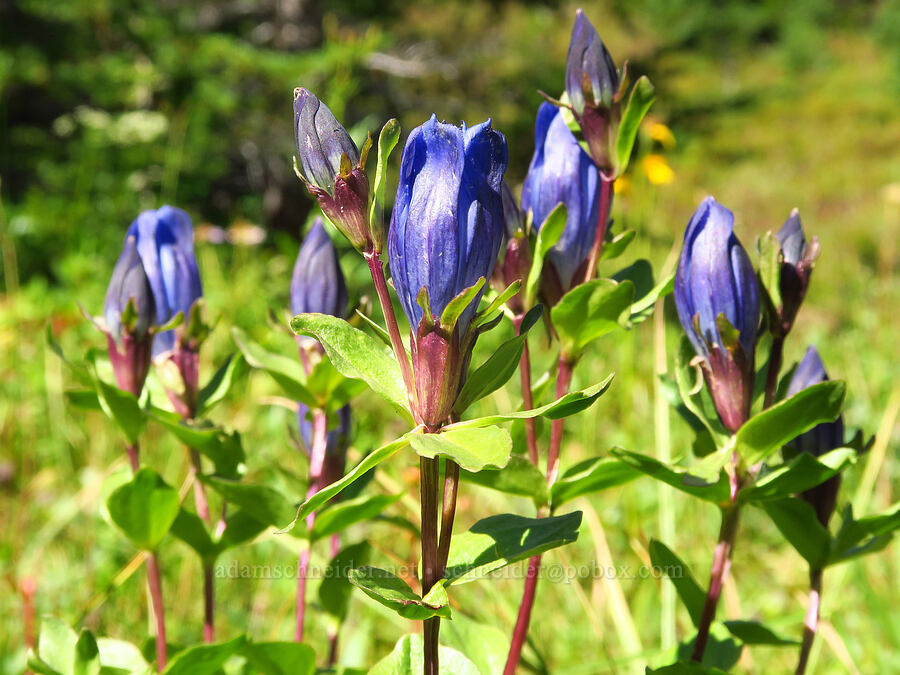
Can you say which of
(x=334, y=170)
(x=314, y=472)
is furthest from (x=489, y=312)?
(x=314, y=472)

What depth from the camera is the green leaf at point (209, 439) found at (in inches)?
26.8

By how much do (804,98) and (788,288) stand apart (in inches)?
541

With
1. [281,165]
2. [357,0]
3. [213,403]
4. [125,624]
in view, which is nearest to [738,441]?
[213,403]

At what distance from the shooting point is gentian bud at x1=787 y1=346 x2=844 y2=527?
0.64 metres

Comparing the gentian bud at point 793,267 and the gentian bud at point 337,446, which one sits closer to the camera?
the gentian bud at point 793,267

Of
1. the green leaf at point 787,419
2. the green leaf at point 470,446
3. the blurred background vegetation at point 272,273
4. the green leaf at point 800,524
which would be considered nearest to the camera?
the green leaf at point 470,446

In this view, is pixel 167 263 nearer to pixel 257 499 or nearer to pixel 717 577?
pixel 257 499

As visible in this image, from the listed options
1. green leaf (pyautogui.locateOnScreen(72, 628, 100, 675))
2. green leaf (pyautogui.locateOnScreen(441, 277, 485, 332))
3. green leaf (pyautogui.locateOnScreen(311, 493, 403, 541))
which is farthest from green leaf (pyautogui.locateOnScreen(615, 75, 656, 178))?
green leaf (pyautogui.locateOnScreen(72, 628, 100, 675))

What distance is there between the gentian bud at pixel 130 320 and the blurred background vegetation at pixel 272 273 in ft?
0.46

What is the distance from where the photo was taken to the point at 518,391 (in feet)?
7.75

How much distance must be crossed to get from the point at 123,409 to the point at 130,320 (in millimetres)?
77

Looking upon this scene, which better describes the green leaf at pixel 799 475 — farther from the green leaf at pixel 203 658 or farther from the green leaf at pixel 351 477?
the green leaf at pixel 203 658

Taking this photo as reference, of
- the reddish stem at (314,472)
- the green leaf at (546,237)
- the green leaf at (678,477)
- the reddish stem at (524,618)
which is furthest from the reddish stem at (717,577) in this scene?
the reddish stem at (314,472)

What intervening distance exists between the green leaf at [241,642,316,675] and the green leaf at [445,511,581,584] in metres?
0.20
